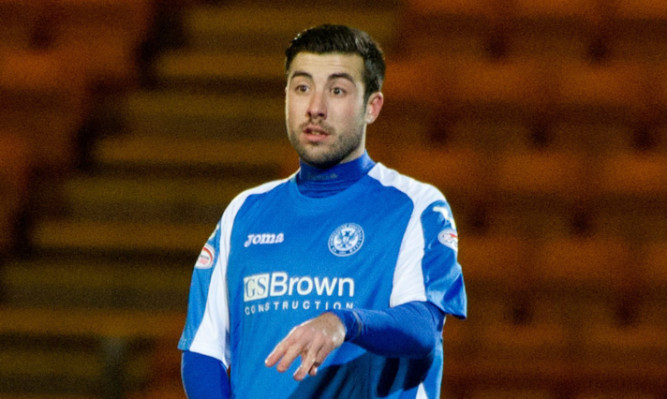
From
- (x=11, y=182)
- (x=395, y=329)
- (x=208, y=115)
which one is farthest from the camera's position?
(x=208, y=115)

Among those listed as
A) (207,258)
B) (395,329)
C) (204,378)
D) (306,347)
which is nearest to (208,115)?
(207,258)

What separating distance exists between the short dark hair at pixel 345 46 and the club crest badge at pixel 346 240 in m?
0.19

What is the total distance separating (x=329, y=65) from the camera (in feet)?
4.66

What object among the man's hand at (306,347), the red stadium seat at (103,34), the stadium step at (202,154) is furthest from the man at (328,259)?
the red stadium seat at (103,34)

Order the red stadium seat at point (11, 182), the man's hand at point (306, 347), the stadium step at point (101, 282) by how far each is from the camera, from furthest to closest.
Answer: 1. the red stadium seat at point (11, 182)
2. the stadium step at point (101, 282)
3. the man's hand at point (306, 347)

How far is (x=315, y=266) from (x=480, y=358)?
5.51 feet

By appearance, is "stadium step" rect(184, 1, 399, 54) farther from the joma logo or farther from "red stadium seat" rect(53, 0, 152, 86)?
the joma logo

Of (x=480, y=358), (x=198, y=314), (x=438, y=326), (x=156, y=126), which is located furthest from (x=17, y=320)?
(x=438, y=326)

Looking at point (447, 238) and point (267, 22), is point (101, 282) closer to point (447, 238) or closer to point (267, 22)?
point (267, 22)

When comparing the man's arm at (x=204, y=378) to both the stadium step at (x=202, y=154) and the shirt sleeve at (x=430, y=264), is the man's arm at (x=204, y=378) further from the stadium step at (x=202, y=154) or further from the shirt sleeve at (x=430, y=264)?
the stadium step at (x=202, y=154)

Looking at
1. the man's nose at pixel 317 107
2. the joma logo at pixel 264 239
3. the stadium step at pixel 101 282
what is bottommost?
the stadium step at pixel 101 282

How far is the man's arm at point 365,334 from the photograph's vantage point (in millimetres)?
1104

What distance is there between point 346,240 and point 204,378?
259 millimetres

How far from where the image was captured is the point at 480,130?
363cm
